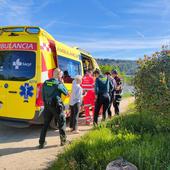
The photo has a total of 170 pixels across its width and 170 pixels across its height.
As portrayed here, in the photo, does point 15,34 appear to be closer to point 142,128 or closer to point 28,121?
point 28,121

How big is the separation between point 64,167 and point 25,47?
500cm

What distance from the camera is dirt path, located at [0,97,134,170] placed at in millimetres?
7606

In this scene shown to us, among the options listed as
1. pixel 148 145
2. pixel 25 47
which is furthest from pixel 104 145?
pixel 25 47

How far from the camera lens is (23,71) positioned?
424 inches

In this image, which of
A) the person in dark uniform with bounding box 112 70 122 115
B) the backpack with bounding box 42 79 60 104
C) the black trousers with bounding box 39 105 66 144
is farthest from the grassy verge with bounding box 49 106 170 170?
the person in dark uniform with bounding box 112 70 122 115

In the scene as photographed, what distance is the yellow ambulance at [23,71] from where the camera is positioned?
10.5 m

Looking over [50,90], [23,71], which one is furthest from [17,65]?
[50,90]

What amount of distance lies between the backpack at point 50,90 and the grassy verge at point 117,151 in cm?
136

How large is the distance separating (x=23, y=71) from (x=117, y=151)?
5.11m

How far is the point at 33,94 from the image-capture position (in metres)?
10.5

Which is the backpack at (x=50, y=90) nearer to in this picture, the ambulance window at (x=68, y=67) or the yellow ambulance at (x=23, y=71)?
the yellow ambulance at (x=23, y=71)

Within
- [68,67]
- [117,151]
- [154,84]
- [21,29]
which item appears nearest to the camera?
[117,151]

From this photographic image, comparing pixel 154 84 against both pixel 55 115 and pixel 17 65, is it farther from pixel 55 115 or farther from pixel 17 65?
pixel 17 65

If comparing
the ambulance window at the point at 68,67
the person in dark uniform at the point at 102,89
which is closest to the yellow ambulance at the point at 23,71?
the ambulance window at the point at 68,67
